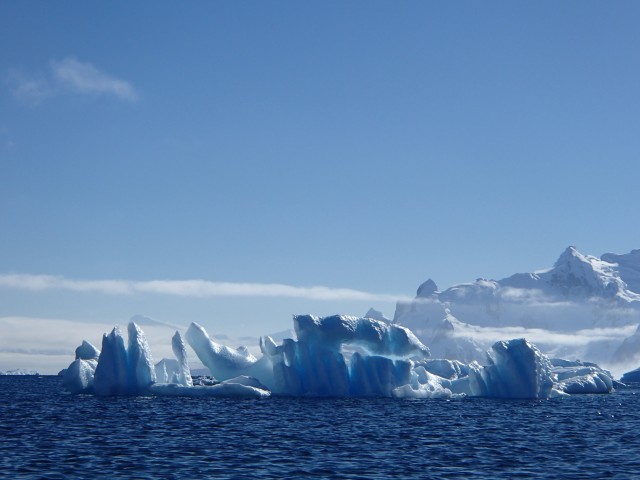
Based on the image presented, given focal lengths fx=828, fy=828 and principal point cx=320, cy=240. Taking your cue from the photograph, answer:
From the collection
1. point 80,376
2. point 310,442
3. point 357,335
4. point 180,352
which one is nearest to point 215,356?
point 180,352

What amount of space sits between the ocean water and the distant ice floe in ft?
21.3

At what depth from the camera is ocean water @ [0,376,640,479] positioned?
2364 cm

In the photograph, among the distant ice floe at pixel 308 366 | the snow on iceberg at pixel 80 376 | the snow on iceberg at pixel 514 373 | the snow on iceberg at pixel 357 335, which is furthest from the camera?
the snow on iceberg at pixel 80 376

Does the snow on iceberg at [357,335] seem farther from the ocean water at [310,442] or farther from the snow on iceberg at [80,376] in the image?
the snow on iceberg at [80,376]

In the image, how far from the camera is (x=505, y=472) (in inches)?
933

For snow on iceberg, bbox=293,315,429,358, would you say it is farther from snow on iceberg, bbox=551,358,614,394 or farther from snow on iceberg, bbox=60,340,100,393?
snow on iceberg, bbox=551,358,614,394

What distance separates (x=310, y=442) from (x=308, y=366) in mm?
27224

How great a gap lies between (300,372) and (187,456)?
32.9 meters

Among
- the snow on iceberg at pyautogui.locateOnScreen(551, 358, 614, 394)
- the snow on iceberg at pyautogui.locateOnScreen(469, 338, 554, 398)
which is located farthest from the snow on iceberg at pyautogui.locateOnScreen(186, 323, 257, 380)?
the snow on iceberg at pyautogui.locateOnScreen(551, 358, 614, 394)

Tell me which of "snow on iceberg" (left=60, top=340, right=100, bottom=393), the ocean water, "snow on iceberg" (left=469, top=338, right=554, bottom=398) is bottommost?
the ocean water

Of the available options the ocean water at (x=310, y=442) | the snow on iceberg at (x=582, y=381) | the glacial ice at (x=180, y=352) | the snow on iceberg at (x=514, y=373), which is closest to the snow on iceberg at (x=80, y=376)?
the glacial ice at (x=180, y=352)

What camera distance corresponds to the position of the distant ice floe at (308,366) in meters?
56.9

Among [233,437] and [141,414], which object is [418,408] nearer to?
[141,414]

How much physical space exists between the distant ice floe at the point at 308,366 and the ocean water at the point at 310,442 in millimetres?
6493
